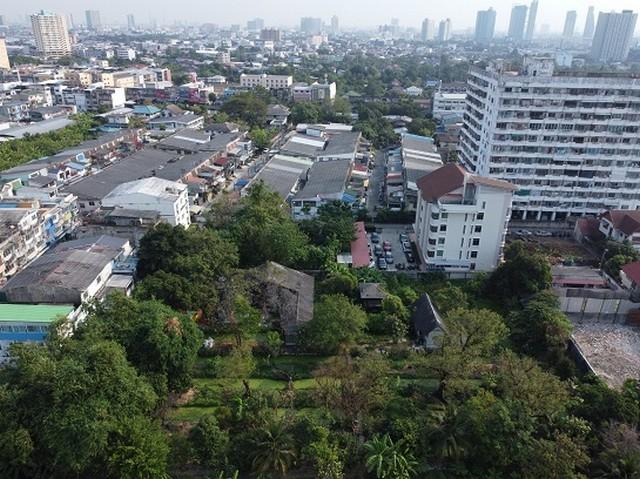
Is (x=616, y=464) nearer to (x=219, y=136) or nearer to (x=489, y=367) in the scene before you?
(x=489, y=367)

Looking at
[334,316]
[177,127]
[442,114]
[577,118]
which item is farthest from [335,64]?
[334,316]

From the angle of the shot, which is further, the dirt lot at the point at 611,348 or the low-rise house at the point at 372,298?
the low-rise house at the point at 372,298

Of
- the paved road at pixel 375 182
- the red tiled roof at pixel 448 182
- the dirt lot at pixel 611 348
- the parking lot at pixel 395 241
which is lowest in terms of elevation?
the paved road at pixel 375 182

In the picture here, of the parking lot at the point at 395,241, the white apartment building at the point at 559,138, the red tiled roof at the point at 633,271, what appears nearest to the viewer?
the red tiled roof at the point at 633,271

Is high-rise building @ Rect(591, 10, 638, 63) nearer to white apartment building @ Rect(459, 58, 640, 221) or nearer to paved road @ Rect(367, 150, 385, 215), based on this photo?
paved road @ Rect(367, 150, 385, 215)

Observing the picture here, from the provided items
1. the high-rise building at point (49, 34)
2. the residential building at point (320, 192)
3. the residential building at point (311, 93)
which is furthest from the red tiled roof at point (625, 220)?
the high-rise building at point (49, 34)

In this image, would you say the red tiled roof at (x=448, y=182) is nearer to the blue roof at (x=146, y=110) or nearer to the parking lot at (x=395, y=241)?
the parking lot at (x=395, y=241)
